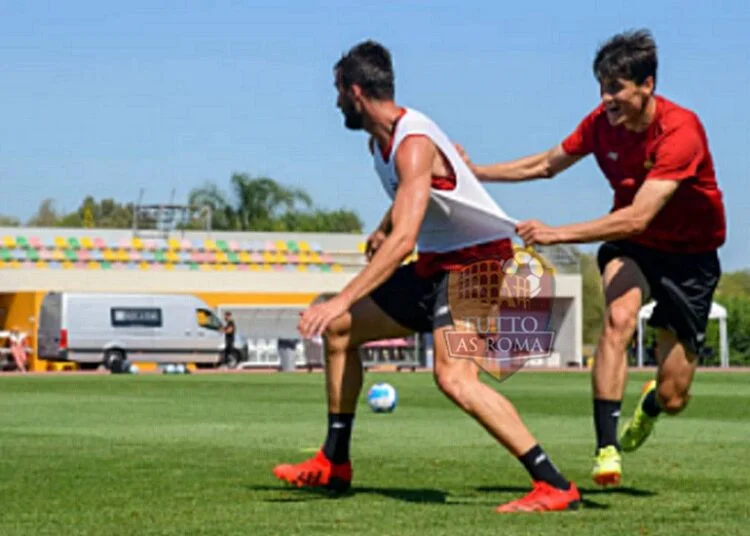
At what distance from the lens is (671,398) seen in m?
9.01

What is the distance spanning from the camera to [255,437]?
13.6 meters

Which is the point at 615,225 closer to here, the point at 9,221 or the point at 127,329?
the point at 127,329

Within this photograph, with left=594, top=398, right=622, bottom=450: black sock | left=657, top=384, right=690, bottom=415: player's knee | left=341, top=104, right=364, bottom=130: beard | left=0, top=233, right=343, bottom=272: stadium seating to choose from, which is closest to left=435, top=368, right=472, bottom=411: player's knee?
left=594, top=398, right=622, bottom=450: black sock

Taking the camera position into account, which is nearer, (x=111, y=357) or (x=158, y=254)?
(x=111, y=357)

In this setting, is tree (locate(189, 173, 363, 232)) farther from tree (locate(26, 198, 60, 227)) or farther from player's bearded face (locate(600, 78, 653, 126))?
player's bearded face (locate(600, 78, 653, 126))

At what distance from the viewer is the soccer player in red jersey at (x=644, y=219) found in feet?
26.0

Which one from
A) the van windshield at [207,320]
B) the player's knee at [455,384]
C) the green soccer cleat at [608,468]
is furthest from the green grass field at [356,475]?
the van windshield at [207,320]

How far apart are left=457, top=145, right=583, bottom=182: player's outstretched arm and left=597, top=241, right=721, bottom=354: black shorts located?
601 millimetres

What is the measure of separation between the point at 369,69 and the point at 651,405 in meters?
2.69

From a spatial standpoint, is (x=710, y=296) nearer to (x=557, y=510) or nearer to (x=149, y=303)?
(x=557, y=510)

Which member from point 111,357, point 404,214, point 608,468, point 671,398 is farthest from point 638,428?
point 111,357

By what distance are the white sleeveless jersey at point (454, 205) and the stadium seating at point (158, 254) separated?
54331 millimetres

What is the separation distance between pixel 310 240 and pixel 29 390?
155ft

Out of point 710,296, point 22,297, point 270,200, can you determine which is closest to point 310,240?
point 22,297
